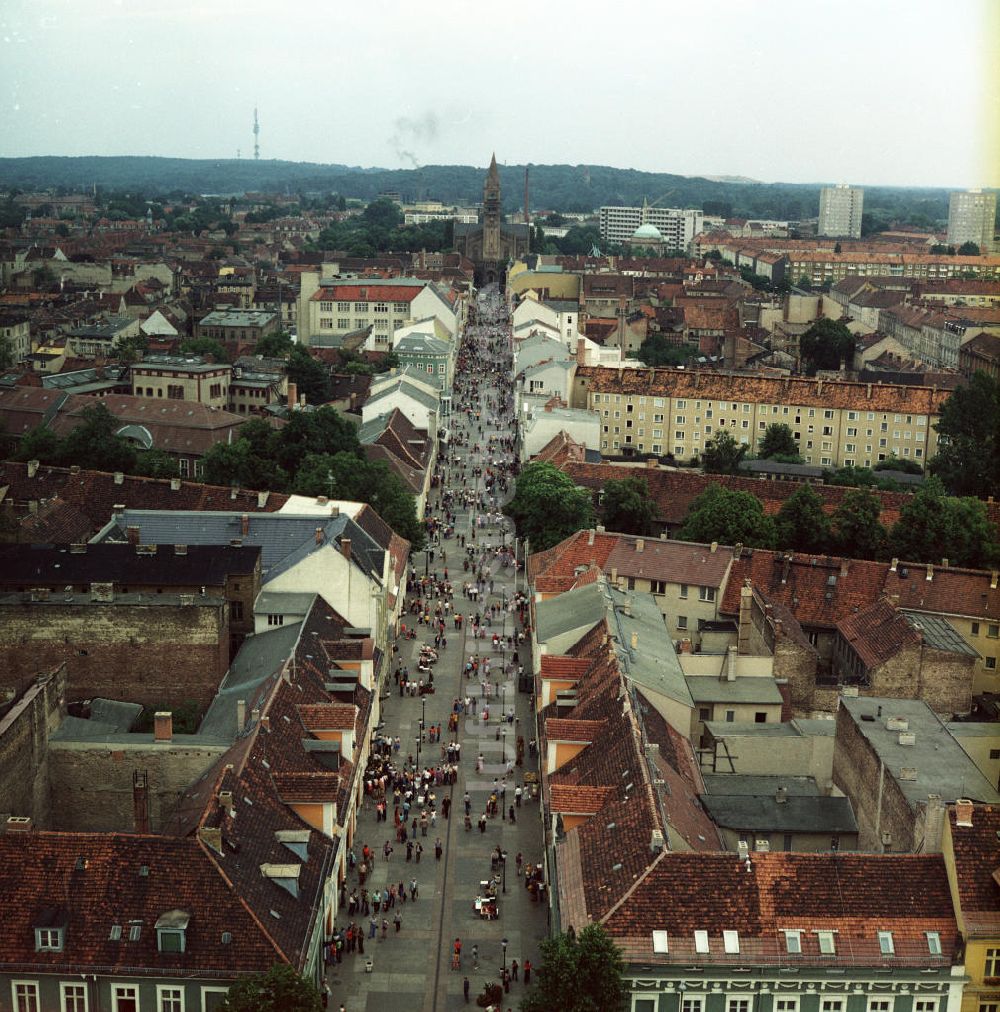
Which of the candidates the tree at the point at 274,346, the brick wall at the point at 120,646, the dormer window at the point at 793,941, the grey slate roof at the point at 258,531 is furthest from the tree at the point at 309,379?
the dormer window at the point at 793,941

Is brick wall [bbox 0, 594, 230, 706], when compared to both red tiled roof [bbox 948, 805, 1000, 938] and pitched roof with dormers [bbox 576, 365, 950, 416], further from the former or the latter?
pitched roof with dormers [bbox 576, 365, 950, 416]

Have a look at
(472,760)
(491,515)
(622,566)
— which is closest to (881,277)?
(491,515)

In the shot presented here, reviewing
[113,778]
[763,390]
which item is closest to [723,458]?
[763,390]

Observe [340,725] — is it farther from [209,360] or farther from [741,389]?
[209,360]

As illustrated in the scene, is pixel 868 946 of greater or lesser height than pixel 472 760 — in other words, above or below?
above

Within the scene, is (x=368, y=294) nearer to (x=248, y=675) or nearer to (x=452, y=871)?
(x=248, y=675)

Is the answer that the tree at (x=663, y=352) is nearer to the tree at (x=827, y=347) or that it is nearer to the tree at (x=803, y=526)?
the tree at (x=827, y=347)
